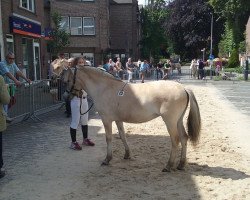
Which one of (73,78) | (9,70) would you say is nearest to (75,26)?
(9,70)

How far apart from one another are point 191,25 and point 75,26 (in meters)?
21.5

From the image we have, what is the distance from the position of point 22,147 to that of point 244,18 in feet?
167

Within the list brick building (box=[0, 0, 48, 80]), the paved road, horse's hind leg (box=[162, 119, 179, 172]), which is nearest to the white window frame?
brick building (box=[0, 0, 48, 80])

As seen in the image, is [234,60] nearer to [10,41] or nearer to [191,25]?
[191,25]

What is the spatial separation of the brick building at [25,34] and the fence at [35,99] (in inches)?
204

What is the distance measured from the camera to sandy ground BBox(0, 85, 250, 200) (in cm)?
532

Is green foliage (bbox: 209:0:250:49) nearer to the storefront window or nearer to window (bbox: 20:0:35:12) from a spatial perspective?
window (bbox: 20:0:35:12)

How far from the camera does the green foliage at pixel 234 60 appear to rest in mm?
48625

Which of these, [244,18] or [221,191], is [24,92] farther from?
[244,18]

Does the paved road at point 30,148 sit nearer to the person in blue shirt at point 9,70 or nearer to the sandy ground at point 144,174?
the sandy ground at point 144,174

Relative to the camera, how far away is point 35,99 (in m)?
11.4

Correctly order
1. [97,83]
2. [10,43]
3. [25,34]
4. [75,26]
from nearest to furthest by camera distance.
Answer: [97,83] < [10,43] < [25,34] < [75,26]

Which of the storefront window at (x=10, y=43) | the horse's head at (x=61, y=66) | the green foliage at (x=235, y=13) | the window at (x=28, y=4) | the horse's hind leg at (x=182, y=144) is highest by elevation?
the green foliage at (x=235, y=13)

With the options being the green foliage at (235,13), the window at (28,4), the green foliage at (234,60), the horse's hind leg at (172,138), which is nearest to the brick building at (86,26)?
the green foliage at (235,13)
